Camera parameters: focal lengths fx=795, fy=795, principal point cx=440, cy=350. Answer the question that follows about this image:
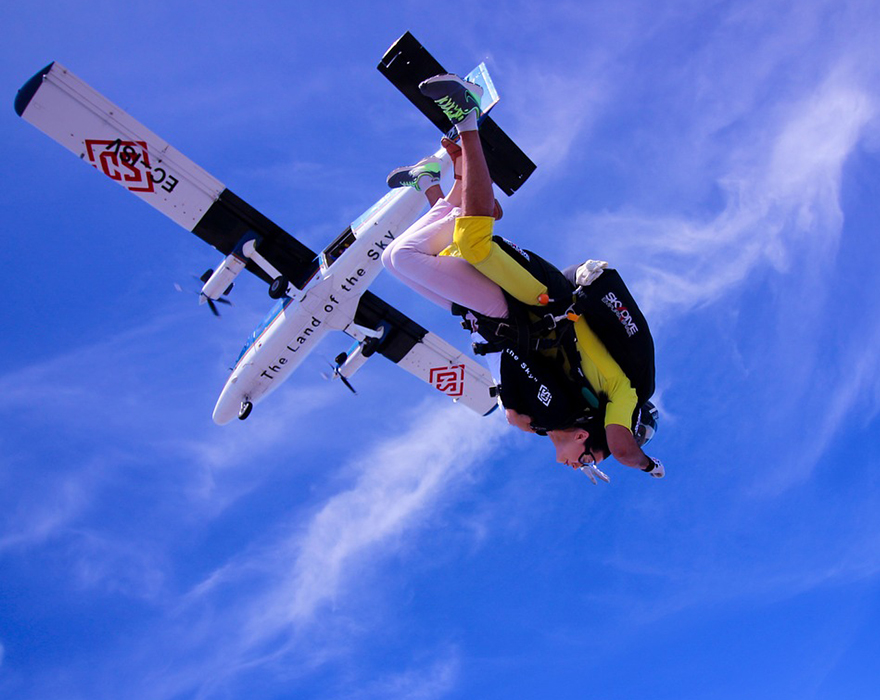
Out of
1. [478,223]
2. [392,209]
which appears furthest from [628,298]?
[392,209]

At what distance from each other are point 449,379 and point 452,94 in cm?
1766

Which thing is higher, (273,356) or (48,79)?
(48,79)

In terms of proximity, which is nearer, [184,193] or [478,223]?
[478,223]

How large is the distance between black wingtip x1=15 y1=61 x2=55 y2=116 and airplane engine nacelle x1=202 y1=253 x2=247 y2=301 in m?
5.28

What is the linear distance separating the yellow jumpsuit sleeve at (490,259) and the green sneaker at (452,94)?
2.86 ft

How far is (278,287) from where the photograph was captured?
1878 cm

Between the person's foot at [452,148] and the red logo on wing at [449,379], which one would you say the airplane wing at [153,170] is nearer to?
the red logo on wing at [449,379]

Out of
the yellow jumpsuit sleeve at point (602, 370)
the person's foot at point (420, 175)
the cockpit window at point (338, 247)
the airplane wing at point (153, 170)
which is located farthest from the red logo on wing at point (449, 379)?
the yellow jumpsuit sleeve at point (602, 370)

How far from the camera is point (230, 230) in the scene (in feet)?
62.9

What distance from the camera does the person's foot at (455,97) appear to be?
20.8 feet

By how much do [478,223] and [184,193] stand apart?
1405cm

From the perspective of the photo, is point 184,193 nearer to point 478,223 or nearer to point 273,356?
point 273,356

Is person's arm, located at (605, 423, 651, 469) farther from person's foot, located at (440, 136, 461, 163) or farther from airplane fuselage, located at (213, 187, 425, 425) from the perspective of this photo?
airplane fuselage, located at (213, 187, 425, 425)

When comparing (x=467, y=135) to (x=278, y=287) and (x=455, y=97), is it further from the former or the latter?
(x=278, y=287)
